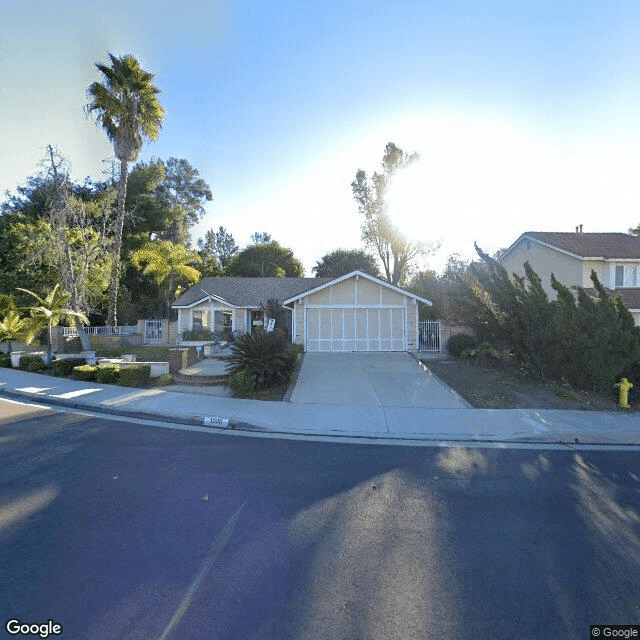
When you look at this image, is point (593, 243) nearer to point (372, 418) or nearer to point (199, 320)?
A: point (372, 418)

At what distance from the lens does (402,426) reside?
841 centimetres

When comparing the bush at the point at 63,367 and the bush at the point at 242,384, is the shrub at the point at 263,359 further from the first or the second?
the bush at the point at 63,367

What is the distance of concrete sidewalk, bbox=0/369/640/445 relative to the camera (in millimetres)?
7906

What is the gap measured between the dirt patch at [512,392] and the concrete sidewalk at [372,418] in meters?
Answer: 0.59

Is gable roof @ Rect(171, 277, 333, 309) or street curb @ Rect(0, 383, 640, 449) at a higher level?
gable roof @ Rect(171, 277, 333, 309)

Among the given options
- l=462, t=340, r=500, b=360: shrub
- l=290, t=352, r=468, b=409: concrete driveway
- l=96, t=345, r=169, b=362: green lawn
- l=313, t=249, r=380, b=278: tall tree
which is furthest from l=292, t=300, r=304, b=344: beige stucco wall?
l=313, t=249, r=380, b=278: tall tree

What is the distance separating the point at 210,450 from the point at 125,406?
4.18 m

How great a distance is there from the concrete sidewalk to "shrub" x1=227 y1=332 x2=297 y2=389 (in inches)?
49.7

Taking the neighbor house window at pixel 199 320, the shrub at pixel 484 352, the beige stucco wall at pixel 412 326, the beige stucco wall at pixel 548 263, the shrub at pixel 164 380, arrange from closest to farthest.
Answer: the shrub at pixel 164 380, the shrub at pixel 484 352, the beige stucco wall at pixel 412 326, the beige stucco wall at pixel 548 263, the neighbor house window at pixel 199 320

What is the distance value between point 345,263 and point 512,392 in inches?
1168

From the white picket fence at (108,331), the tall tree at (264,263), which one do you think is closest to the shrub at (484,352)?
the white picket fence at (108,331)

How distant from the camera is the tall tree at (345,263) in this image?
3962cm

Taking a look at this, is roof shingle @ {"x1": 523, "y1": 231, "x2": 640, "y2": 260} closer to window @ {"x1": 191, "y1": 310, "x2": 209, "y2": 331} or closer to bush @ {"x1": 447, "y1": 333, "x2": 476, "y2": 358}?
bush @ {"x1": 447, "y1": 333, "x2": 476, "y2": 358}

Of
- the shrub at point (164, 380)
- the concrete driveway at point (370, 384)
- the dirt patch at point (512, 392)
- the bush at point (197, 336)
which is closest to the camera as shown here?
the dirt patch at point (512, 392)
